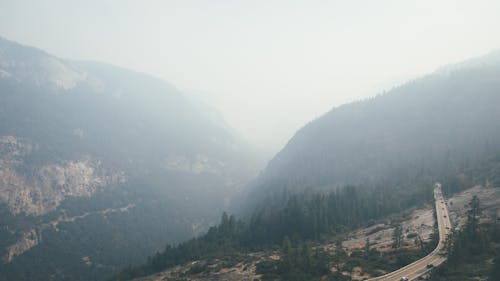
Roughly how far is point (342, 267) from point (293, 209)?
84936 millimetres

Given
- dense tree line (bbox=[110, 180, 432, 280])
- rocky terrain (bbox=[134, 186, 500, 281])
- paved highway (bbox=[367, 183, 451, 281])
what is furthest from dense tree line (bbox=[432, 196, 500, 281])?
dense tree line (bbox=[110, 180, 432, 280])

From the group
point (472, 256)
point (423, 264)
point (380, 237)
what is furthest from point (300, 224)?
point (472, 256)

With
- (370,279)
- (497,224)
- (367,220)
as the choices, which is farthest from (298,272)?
(367,220)

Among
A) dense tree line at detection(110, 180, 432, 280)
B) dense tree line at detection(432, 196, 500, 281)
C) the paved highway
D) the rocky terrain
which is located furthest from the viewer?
dense tree line at detection(110, 180, 432, 280)

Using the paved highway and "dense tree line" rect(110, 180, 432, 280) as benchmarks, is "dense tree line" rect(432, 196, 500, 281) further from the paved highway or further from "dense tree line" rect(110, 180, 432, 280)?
"dense tree line" rect(110, 180, 432, 280)

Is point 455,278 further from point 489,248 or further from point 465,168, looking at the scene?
point 465,168

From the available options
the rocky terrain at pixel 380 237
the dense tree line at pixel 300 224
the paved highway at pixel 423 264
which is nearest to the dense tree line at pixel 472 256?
the paved highway at pixel 423 264

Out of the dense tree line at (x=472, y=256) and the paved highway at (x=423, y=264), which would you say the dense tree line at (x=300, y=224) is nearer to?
the paved highway at (x=423, y=264)

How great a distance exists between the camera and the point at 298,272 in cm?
8444

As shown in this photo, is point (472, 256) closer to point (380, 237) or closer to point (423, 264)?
point (423, 264)

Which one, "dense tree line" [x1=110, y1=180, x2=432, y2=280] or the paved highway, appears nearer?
the paved highway

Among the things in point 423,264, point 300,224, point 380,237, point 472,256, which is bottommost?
point 423,264

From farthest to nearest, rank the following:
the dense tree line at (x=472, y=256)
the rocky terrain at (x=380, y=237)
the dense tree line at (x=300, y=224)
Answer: the dense tree line at (x=300, y=224)
the rocky terrain at (x=380, y=237)
the dense tree line at (x=472, y=256)

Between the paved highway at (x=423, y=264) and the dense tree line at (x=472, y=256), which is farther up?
the dense tree line at (x=472, y=256)
